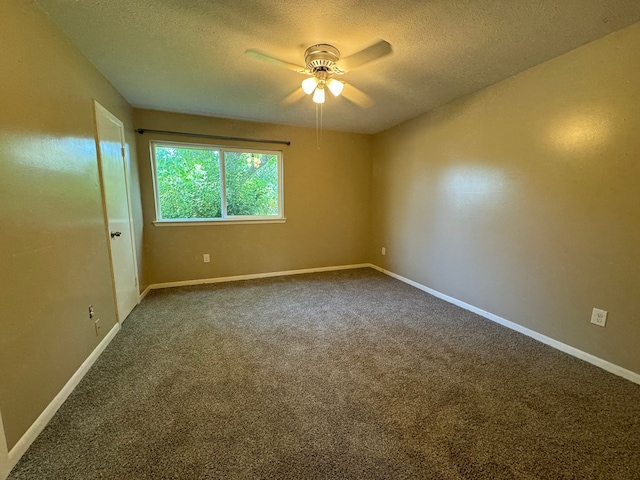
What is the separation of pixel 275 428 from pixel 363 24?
247 centimetres

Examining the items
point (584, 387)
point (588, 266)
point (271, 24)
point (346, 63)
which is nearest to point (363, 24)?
point (346, 63)

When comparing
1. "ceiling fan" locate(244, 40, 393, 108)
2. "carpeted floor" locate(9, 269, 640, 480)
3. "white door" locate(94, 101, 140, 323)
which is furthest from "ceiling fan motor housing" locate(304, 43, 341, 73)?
"carpeted floor" locate(9, 269, 640, 480)

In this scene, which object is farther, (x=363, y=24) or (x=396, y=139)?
(x=396, y=139)

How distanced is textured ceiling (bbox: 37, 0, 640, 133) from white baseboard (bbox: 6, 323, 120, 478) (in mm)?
2266

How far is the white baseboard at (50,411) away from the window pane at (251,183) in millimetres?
2343

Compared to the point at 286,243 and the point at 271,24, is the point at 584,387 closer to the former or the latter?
the point at 271,24

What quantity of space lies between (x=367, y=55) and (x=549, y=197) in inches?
73.8

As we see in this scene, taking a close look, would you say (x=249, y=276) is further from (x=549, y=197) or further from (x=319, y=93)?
(x=549, y=197)

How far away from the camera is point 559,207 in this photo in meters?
2.15

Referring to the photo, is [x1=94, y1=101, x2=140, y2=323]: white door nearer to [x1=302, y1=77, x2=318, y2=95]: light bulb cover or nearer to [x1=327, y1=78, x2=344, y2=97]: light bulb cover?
[x1=302, y1=77, x2=318, y2=95]: light bulb cover

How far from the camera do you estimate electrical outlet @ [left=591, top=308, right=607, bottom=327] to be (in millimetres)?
1940

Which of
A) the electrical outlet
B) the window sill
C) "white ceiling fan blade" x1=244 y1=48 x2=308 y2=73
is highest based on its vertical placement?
"white ceiling fan blade" x1=244 y1=48 x2=308 y2=73

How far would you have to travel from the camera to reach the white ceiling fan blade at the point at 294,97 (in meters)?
2.77

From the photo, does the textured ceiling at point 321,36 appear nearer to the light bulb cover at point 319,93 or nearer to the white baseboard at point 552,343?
the light bulb cover at point 319,93
